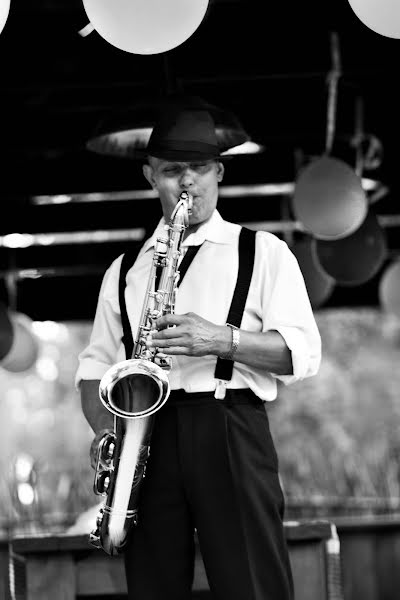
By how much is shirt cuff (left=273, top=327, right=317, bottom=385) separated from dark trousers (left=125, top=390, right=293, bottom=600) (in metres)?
0.14

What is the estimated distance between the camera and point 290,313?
8.82ft

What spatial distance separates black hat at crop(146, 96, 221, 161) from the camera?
2.79 meters

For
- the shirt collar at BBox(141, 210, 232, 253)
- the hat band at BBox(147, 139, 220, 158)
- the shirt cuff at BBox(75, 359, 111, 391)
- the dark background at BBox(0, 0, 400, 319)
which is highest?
the dark background at BBox(0, 0, 400, 319)

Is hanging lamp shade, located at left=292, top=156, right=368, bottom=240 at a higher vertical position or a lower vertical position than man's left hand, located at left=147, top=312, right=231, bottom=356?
higher

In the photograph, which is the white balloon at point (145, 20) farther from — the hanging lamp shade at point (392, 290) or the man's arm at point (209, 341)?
the hanging lamp shade at point (392, 290)

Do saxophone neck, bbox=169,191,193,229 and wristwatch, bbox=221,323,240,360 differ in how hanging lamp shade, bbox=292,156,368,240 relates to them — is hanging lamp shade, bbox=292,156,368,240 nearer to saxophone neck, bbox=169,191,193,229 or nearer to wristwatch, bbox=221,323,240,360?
saxophone neck, bbox=169,191,193,229

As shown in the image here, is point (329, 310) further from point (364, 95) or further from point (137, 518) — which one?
point (137, 518)

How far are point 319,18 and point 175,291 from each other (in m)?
2.33

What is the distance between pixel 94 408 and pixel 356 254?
8.64 ft

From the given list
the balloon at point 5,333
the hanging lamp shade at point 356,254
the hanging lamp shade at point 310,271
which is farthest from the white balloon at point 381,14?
the balloon at point 5,333

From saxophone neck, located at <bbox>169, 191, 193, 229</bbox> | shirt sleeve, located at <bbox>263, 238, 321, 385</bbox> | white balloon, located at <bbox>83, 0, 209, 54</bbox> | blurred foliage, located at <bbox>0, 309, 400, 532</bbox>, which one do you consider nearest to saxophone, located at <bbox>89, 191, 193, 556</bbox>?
saxophone neck, located at <bbox>169, 191, 193, 229</bbox>

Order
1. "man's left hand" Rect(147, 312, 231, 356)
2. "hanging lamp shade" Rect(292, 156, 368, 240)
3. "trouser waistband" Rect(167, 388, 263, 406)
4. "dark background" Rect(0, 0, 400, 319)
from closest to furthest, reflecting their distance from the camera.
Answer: "man's left hand" Rect(147, 312, 231, 356) → "trouser waistband" Rect(167, 388, 263, 406) → "hanging lamp shade" Rect(292, 156, 368, 240) → "dark background" Rect(0, 0, 400, 319)

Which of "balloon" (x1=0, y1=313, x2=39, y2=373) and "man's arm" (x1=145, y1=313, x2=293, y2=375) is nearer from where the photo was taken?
"man's arm" (x1=145, y1=313, x2=293, y2=375)

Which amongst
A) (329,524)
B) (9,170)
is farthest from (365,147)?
(329,524)
